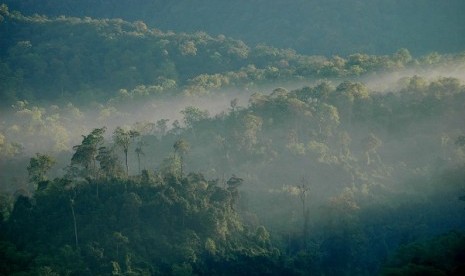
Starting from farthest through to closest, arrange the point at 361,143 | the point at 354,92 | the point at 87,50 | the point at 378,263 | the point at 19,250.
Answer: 1. the point at 87,50
2. the point at 354,92
3. the point at 361,143
4. the point at 378,263
5. the point at 19,250

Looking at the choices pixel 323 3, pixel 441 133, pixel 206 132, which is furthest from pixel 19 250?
pixel 323 3

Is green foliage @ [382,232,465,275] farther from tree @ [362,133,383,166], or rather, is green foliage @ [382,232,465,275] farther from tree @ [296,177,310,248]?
tree @ [362,133,383,166]

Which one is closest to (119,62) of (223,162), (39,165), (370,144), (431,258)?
(223,162)

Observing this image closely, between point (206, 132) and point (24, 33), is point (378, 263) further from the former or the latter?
point (24, 33)

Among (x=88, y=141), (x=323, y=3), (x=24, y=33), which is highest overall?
(x=323, y=3)

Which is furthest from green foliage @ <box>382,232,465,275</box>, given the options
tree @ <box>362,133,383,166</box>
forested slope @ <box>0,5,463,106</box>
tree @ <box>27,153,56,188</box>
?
forested slope @ <box>0,5,463,106</box>

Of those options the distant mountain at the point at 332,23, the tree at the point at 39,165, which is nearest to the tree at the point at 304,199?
the tree at the point at 39,165
